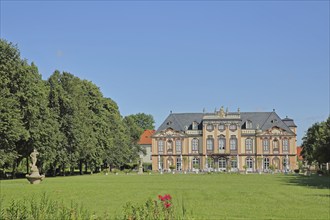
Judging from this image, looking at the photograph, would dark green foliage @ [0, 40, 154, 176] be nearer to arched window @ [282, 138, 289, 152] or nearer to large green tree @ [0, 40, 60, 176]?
large green tree @ [0, 40, 60, 176]

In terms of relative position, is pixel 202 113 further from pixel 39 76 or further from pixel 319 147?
pixel 39 76

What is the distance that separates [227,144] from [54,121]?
2078 inches

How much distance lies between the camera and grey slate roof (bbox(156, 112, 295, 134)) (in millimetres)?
105375

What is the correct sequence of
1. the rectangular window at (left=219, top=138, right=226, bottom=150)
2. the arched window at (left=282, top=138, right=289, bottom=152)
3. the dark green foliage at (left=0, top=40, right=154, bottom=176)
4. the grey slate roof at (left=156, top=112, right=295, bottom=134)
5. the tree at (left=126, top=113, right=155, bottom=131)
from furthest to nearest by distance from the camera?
the tree at (left=126, top=113, right=155, bottom=131) < the grey slate roof at (left=156, top=112, right=295, bottom=134) < the rectangular window at (left=219, top=138, right=226, bottom=150) < the arched window at (left=282, top=138, right=289, bottom=152) < the dark green foliage at (left=0, top=40, right=154, bottom=176)

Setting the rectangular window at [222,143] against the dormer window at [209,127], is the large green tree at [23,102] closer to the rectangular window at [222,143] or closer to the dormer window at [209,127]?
the dormer window at [209,127]

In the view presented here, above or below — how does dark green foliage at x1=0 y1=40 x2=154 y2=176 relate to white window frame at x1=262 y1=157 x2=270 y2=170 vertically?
above

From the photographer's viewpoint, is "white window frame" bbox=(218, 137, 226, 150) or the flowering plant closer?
the flowering plant

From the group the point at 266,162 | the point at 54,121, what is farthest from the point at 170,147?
the point at 54,121

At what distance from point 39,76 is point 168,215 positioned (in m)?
46.0

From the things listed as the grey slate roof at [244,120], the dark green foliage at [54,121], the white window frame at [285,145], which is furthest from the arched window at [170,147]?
the white window frame at [285,145]

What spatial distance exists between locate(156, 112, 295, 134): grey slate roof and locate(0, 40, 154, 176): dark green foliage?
1735cm

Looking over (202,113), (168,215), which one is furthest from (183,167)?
(168,215)

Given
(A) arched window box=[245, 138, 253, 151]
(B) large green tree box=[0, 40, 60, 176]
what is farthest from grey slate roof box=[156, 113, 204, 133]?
(B) large green tree box=[0, 40, 60, 176]

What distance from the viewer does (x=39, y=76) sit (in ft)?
178
